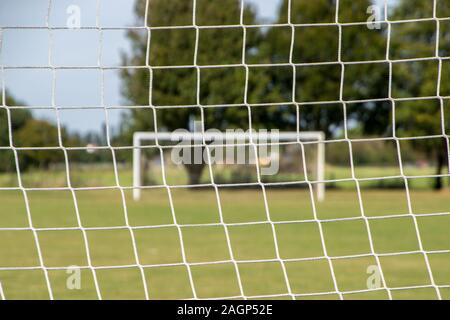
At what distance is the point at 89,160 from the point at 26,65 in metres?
20.6

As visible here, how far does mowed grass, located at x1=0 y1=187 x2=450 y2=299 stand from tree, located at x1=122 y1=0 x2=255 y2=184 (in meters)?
→ 4.63

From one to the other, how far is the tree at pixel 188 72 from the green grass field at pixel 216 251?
463 centimetres

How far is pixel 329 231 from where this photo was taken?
11.7 m

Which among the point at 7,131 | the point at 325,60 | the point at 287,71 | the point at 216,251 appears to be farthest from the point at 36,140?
the point at 216,251

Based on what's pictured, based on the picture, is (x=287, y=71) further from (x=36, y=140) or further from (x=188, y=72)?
(x=36, y=140)

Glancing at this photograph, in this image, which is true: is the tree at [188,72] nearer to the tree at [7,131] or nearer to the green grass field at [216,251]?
the tree at [7,131]

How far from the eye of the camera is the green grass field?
6.16 meters

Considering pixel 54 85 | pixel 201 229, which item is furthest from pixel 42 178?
pixel 54 85

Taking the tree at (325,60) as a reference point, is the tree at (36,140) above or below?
below

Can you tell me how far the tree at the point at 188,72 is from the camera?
21.6m

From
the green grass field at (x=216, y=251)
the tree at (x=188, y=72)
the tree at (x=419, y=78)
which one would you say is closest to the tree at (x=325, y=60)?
the tree at (x=419, y=78)

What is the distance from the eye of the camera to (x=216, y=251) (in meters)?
8.95

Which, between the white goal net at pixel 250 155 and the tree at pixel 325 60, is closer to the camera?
the white goal net at pixel 250 155

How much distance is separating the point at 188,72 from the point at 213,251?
14.9m
